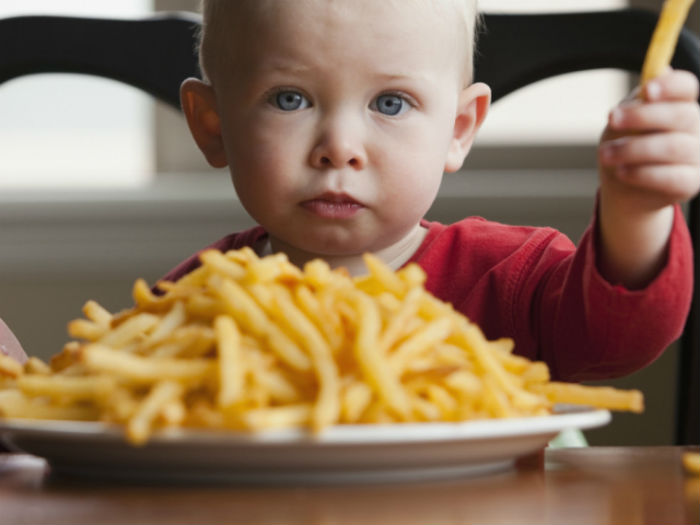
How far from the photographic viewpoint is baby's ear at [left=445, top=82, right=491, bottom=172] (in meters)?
1.31

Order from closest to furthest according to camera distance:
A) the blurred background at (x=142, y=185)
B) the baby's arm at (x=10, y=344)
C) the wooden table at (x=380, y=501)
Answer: the wooden table at (x=380, y=501) → the baby's arm at (x=10, y=344) → the blurred background at (x=142, y=185)

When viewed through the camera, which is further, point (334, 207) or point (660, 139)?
point (334, 207)

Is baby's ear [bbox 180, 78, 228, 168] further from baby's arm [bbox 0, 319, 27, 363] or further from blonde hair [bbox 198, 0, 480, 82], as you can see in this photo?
baby's arm [bbox 0, 319, 27, 363]

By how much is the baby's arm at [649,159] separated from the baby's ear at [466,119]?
0.46 metres

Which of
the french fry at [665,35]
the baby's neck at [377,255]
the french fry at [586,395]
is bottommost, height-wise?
the french fry at [586,395]

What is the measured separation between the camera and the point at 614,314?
0.91 m

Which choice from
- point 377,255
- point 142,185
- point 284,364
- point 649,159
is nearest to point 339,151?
point 377,255

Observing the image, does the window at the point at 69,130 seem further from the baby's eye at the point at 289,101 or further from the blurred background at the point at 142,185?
the baby's eye at the point at 289,101

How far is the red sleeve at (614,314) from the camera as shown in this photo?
0.88 m

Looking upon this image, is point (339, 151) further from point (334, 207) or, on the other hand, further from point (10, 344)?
point (10, 344)

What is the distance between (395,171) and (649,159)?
428 millimetres

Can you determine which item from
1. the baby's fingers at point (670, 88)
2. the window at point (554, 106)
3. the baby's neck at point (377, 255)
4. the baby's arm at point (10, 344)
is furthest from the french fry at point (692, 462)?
the window at point (554, 106)

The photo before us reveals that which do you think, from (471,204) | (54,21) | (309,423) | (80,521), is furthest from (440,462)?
(471,204)

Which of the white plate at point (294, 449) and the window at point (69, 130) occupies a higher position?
the window at point (69, 130)
